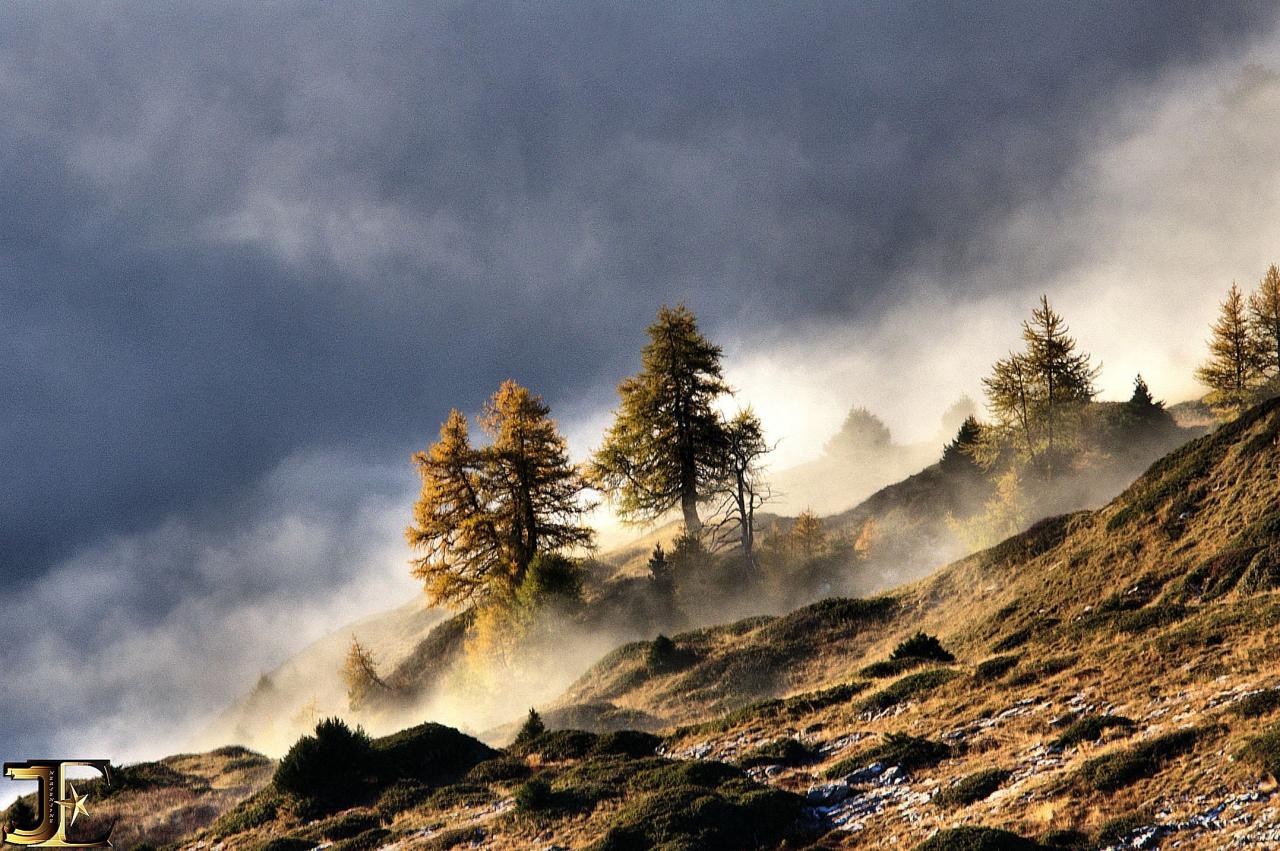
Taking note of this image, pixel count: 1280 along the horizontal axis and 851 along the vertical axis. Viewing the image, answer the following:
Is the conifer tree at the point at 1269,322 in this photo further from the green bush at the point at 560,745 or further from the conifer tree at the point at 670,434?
the green bush at the point at 560,745

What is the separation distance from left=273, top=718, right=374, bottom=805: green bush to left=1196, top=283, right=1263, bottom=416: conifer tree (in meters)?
61.0

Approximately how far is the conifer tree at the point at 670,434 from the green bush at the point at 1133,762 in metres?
44.4

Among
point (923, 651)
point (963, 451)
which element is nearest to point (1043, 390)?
point (963, 451)

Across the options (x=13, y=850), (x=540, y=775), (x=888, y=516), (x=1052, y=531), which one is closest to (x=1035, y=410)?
(x=888, y=516)

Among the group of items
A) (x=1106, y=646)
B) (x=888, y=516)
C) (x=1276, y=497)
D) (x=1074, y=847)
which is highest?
(x=888, y=516)

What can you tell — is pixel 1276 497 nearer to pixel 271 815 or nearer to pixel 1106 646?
pixel 1106 646

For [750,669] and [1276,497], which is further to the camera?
[750,669]

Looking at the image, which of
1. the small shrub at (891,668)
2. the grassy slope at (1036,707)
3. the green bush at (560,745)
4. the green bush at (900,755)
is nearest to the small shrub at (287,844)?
the grassy slope at (1036,707)

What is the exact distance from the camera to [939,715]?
69.0 feet

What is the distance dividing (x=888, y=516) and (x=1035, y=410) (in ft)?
49.6

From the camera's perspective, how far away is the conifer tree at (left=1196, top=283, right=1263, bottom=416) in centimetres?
6088

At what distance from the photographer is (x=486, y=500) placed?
56.2m

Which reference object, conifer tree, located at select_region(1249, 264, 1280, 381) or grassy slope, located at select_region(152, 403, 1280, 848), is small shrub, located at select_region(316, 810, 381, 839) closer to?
grassy slope, located at select_region(152, 403, 1280, 848)

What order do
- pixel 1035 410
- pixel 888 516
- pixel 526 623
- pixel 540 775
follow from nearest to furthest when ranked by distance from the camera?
pixel 540 775, pixel 526 623, pixel 1035 410, pixel 888 516
